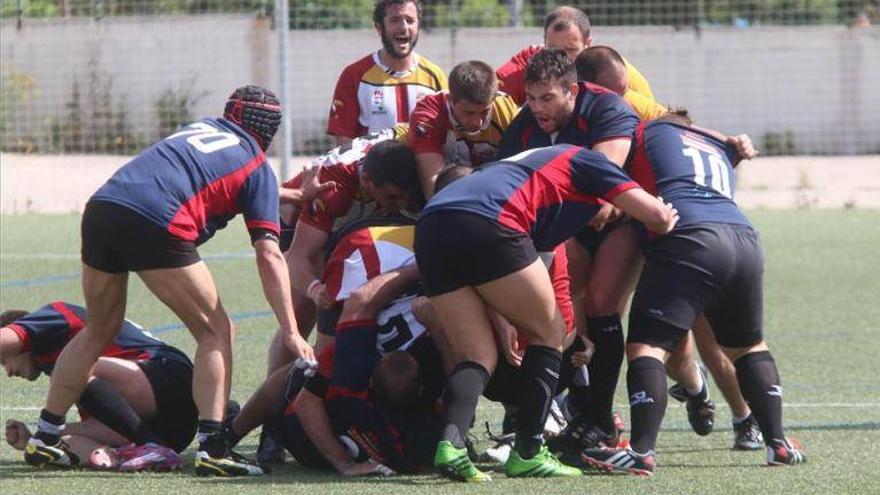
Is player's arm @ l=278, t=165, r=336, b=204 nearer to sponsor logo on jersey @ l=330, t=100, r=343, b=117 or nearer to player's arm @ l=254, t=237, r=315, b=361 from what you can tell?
player's arm @ l=254, t=237, r=315, b=361

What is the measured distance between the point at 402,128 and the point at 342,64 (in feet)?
50.8

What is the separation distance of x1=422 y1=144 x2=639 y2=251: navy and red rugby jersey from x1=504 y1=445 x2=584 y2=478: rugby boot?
33.1 inches

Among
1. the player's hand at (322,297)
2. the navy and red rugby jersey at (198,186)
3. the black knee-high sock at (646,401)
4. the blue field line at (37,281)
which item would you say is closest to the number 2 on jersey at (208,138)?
the navy and red rugby jersey at (198,186)

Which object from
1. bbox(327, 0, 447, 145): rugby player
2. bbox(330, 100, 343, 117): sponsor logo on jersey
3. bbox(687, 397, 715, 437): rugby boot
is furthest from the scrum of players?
bbox(330, 100, 343, 117): sponsor logo on jersey

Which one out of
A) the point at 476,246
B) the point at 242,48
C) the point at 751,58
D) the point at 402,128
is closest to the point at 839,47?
the point at 751,58

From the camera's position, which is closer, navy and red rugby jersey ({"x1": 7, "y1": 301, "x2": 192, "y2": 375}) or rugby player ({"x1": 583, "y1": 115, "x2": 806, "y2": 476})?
rugby player ({"x1": 583, "y1": 115, "x2": 806, "y2": 476})

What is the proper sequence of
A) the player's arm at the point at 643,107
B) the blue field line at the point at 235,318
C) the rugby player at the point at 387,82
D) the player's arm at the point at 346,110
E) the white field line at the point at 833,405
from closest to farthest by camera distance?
1. the player's arm at the point at 643,107
2. the white field line at the point at 833,405
3. the rugby player at the point at 387,82
4. the player's arm at the point at 346,110
5. the blue field line at the point at 235,318

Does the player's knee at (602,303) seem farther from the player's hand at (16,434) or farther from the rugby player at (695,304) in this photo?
the player's hand at (16,434)

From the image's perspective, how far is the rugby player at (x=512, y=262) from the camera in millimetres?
6102

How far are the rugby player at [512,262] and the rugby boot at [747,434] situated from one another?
107cm

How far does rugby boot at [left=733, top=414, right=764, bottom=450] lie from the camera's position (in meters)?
7.05

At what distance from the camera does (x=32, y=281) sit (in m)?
13.1

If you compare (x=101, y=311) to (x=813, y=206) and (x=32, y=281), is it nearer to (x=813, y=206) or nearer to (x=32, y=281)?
(x=32, y=281)

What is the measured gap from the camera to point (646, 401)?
6273 mm
